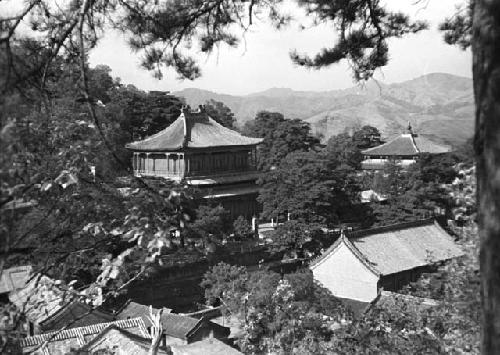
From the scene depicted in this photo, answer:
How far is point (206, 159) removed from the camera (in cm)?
2339

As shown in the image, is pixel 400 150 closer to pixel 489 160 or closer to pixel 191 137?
pixel 191 137

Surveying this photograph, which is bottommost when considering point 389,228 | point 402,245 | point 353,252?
point 402,245

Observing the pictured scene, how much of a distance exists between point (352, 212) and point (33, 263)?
19.5 metres

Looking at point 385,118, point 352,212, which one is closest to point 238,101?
point 385,118

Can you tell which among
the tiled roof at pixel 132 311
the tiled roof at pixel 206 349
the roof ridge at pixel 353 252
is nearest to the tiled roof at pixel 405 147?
the roof ridge at pixel 353 252

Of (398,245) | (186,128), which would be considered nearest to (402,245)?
(398,245)

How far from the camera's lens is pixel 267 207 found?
20.9m

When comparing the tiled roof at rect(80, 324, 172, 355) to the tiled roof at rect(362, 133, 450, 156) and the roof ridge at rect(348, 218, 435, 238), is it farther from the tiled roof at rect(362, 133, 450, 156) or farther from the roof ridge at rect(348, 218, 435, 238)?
the tiled roof at rect(362, 133, 450, 156)

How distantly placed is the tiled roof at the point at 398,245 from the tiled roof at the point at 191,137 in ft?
28.5

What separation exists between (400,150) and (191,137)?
1420cm

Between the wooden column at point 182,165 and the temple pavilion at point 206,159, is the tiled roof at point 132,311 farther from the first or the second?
the wooden column at point 182,165

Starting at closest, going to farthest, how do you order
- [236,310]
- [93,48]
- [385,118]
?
[93,48]
[236,310]
[385,118]

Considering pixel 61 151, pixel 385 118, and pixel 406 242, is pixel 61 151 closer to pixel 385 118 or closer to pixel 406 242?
pixel 406 242

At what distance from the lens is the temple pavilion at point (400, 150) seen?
30.8 m
